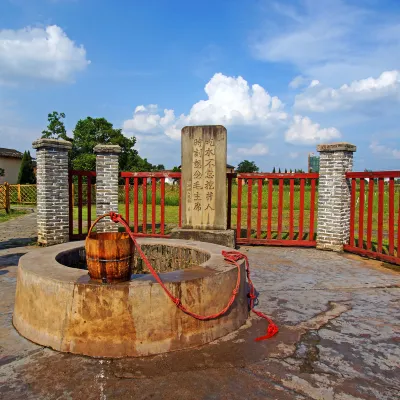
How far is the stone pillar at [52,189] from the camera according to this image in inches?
298

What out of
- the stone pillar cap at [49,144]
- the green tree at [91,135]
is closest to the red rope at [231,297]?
the stone pillar cap at [49,144]

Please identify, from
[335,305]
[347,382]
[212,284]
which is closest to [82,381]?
[212,284]

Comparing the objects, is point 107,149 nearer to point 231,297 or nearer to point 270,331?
point 231,297

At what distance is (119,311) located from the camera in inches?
111

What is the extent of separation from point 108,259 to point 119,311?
0.41 m

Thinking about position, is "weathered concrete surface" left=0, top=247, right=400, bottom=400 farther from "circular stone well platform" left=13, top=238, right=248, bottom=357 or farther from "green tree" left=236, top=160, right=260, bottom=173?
"green tree" left=236, top=160, right=260, bottom=173

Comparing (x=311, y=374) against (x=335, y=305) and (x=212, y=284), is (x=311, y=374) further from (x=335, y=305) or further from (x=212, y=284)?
(x=335, y=305)

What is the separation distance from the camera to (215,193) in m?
7.21

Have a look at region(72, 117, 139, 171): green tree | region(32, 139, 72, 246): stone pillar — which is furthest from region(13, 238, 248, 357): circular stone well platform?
region(72, 117, 139, 171): green tree

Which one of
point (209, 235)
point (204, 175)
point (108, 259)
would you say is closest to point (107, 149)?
point (204, 175)

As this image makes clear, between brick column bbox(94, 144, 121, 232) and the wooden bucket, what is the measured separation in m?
5.22

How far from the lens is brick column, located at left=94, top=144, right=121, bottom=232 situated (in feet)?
26.4

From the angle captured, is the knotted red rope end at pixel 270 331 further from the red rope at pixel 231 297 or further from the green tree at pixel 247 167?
the green tree at pixel 247 167

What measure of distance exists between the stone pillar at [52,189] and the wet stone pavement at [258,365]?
3.56m
